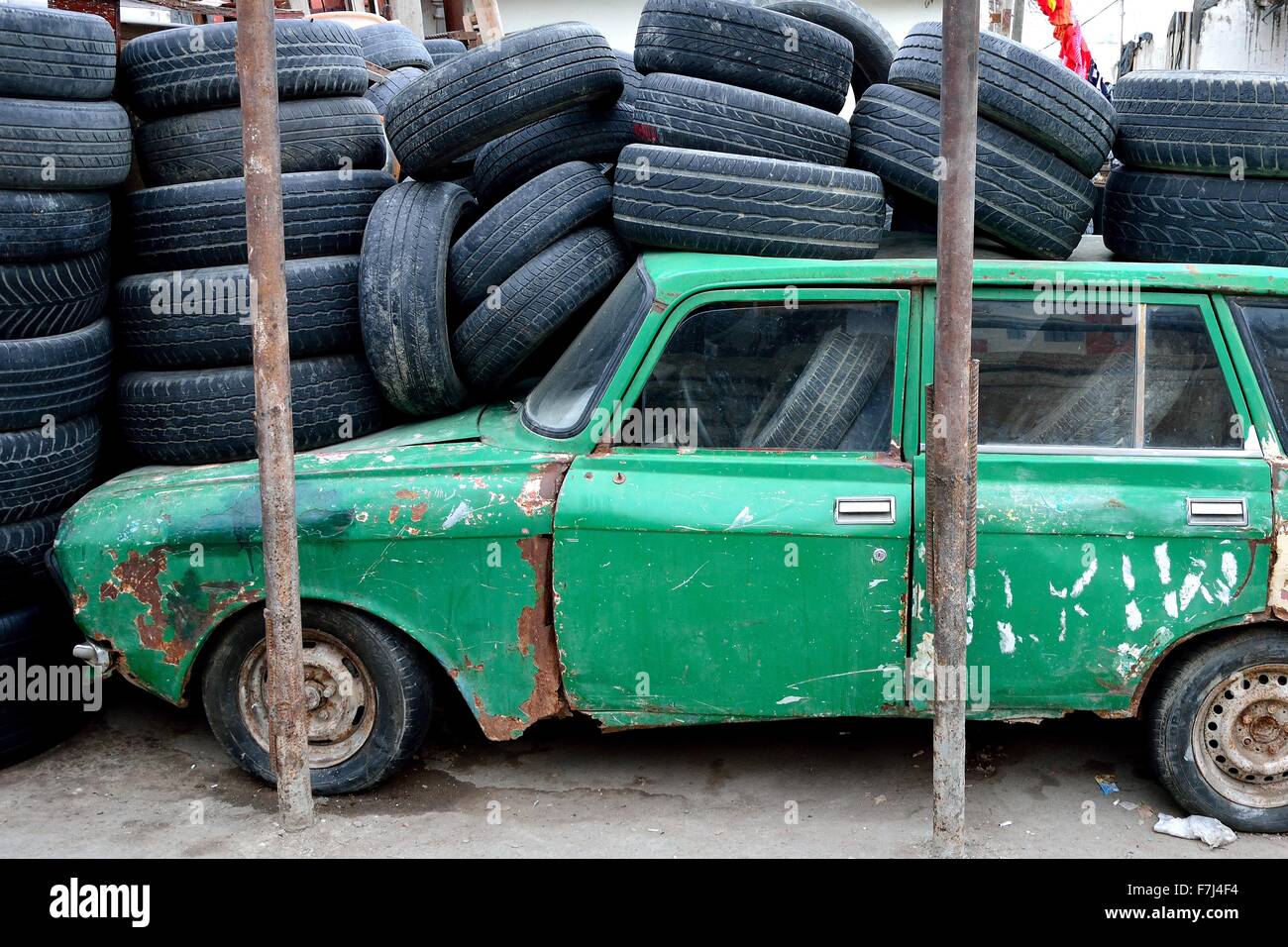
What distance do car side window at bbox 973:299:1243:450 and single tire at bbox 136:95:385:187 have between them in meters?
2.53

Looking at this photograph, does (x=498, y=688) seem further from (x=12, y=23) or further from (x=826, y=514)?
(x=12, y=23)

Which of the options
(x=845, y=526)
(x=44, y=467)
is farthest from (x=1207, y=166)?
(x=44, y=467)

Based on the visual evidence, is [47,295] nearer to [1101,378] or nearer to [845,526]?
[845,526]

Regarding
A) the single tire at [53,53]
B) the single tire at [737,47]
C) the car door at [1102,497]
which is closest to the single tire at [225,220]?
the single tire at [53,53]

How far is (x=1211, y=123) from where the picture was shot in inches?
157

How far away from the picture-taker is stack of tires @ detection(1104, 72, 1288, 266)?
12.9ft

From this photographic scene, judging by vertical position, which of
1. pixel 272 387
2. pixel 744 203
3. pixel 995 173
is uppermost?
pixel 995 173

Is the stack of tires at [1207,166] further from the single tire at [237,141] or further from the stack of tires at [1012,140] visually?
the single tire at [237,141]

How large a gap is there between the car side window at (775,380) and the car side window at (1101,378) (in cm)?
32

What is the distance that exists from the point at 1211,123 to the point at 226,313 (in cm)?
351

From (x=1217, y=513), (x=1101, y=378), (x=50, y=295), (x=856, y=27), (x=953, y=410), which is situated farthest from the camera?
(x=856, y=27)

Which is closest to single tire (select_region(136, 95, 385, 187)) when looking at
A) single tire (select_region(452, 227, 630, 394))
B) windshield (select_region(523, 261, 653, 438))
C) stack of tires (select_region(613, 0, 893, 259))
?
single tire (select_region(452, 227, 630, 394))

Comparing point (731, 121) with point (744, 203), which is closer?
point (744, 203)

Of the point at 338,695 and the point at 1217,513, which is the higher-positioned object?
the point at 1217,513
